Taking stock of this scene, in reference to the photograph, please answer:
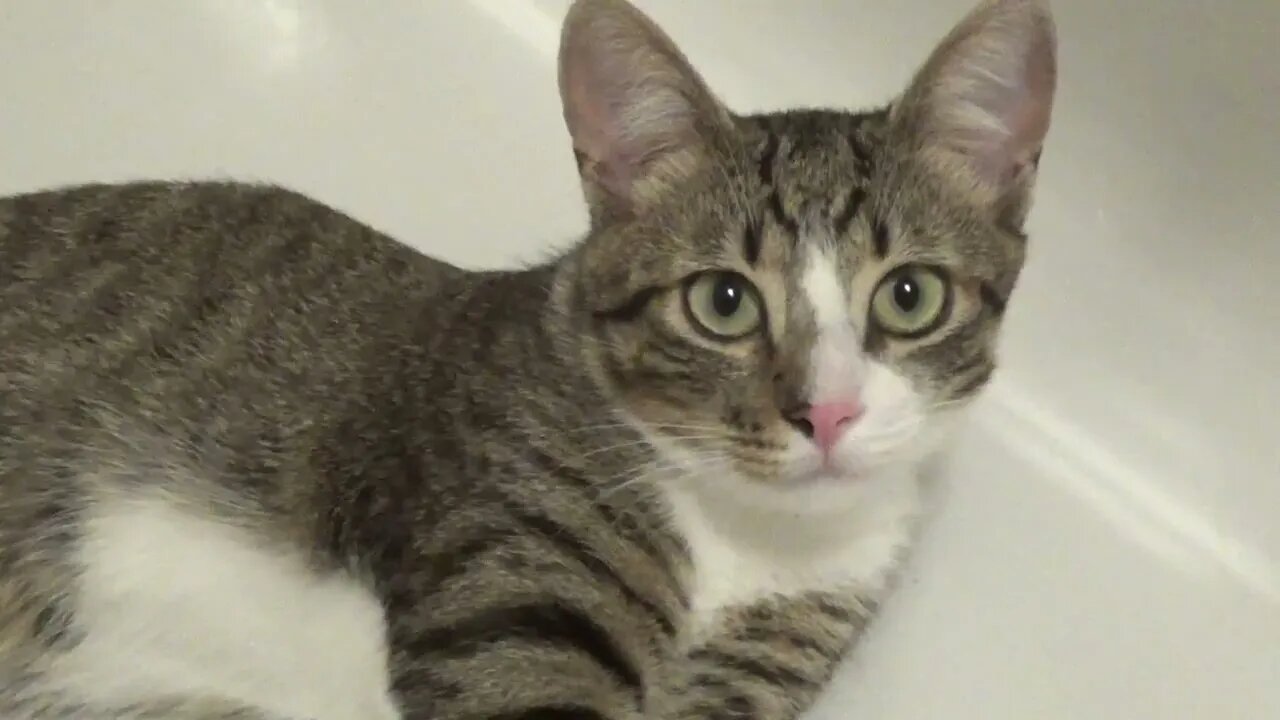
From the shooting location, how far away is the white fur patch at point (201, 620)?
1.08 m

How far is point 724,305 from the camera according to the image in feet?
3.16

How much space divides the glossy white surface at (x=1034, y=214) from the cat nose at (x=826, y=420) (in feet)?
1.88

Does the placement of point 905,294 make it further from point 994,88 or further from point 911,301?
point 994,88

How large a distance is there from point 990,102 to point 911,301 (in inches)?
7.0

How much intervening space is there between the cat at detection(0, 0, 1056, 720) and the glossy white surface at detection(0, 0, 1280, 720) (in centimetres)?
40

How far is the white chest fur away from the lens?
1.04 metres

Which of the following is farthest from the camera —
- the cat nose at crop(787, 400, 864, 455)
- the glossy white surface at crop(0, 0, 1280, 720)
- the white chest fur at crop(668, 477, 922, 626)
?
the glossy white surface at crop(0, 0, 1280, 720)

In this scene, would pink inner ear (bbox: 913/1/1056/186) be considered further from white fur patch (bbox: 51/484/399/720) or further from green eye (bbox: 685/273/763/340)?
white fur patch (bbox: 51/484/399/720)

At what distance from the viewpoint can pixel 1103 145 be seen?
1.49 metres

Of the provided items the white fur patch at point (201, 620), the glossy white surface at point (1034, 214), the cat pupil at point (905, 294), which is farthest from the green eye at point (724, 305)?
the glossy white surface at point (1034, 214)

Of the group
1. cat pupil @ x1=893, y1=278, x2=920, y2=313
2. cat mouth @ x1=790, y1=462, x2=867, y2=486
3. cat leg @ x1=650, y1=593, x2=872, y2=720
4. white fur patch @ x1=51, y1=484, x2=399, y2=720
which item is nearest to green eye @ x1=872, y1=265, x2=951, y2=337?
cat pupil @ x1=893, y1=278, x2=920, y2=313

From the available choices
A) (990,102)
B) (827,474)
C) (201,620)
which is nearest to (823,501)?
(827,474)

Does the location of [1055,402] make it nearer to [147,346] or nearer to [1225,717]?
[1225,717]

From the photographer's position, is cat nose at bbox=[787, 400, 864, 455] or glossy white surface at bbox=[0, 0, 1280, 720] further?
glossy white surface at bbox=[0, 0, 1280, 720]
